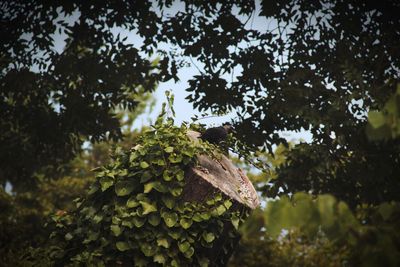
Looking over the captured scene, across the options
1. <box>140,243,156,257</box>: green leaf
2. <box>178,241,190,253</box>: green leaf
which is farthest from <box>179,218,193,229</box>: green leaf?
<box>140,243,156,257</box>: green leaf

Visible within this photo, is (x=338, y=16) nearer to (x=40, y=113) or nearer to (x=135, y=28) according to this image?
(x=135, y=28)

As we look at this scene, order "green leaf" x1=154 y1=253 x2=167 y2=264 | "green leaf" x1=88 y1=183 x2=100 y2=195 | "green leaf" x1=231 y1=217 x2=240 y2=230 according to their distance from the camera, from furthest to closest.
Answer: "green leaf" x1=88 y1=183 x2=100 y2=195, "green leaf" x1=231 y1=217 x2=240 y2=230, "green leaf" x1=154 y1=253 x2=167 y2=264

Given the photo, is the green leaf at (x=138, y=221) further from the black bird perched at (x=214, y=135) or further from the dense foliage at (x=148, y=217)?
the black bird perched at (x=214, y=135)

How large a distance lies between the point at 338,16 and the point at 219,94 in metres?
2.25

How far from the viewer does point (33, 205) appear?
1445 centimetres

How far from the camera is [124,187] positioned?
3547 millimetres

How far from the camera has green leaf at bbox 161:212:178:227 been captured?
11.0 feet

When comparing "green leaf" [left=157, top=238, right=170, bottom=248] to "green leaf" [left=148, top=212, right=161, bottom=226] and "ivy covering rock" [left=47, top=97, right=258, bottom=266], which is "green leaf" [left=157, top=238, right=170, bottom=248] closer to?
"ivy covering rock" [left=47, top=97, right=258, bottom=266]

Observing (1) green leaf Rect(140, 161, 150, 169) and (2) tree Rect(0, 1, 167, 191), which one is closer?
(1) green leaf Rect(140, 161, 150, 169)

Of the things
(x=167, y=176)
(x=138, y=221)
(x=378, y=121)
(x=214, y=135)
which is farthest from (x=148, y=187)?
(x=378, y=121)

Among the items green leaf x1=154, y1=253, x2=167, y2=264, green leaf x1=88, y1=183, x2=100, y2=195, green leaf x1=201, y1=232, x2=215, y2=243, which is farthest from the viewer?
green leaf x1=88, y1=183, x2=100, y2=195

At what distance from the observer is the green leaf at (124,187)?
3502 millimetres

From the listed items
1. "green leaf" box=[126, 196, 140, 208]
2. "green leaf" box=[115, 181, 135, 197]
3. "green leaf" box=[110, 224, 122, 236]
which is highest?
"green leaf" box=[115, 181, 135, 197]

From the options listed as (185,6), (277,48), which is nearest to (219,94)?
(277,48)
